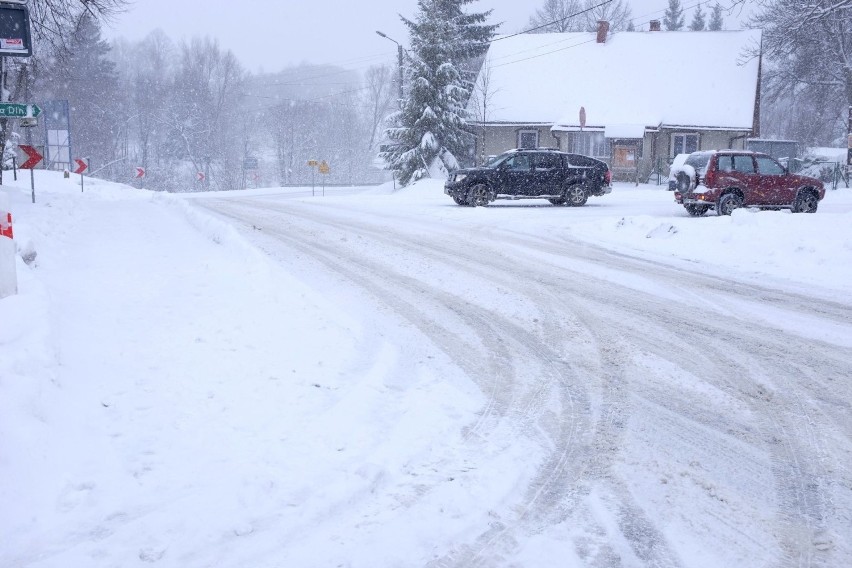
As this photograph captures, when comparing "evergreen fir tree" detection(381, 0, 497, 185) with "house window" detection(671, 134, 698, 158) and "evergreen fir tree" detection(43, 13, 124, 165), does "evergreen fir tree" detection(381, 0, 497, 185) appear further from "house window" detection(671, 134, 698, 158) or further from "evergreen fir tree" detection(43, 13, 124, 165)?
"evergreen fir tree" detection(43, 13, 124, 165)

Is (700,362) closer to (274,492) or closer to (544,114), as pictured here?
(274,492)

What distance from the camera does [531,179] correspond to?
2069 centimetres

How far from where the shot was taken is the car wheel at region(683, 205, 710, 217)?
16.7 meters

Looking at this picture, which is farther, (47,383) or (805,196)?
(805,196)

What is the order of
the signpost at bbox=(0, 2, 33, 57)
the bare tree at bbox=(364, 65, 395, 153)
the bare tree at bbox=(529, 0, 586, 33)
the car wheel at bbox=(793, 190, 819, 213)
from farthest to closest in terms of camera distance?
the bare tree at bbox=(364, 65, 395, 153), the bare tree at bbox=(529, 0, 586, 33), the car wheel at bbox=(793, 190, 819, 213), the signpost at bbox=(0, 2, 33, 57)

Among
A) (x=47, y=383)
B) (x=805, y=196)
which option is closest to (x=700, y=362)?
(x=47, y=383)

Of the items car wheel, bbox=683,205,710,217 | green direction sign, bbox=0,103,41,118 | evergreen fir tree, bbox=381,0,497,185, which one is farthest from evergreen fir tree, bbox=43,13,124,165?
car wheel, bbox=683,205,710,217

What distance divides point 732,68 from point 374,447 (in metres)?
41.5

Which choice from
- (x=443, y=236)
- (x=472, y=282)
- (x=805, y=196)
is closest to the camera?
(x=472, y=282)

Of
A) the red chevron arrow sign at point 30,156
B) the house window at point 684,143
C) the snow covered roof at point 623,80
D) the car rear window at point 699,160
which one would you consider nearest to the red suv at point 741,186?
the car rear window at point 699,160

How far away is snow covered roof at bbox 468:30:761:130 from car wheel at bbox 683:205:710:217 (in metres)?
20.3

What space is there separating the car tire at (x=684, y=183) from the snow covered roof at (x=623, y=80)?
19829mm

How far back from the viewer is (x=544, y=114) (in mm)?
37781

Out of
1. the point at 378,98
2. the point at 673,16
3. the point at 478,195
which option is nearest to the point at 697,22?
the point at 673,16
